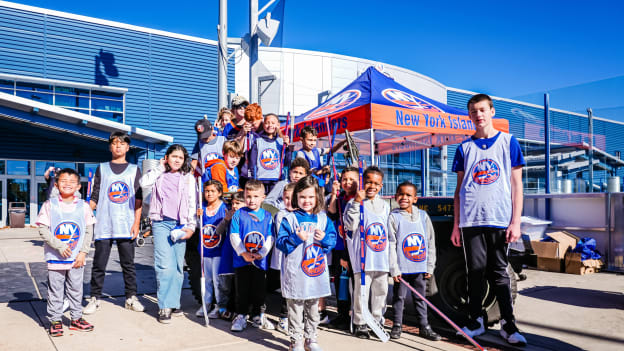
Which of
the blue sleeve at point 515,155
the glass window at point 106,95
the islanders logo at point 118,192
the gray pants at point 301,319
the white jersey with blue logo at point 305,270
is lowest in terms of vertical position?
the gray pants at point 301,319

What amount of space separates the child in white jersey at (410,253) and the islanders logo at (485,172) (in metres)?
0.53

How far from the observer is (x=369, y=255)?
3.48 metres

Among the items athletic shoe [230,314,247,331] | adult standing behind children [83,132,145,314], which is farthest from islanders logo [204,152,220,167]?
athletic shoe [230,314,247,331]

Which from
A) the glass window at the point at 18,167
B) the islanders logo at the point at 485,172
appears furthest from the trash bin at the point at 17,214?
the islanders logo at the point at 485,172

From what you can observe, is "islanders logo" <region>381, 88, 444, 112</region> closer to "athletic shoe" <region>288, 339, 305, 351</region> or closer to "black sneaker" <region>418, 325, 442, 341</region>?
"black sneaker" <region>418, 325, 442, 341</region>

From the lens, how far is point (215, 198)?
4098mm

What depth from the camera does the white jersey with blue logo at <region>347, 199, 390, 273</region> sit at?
3.48 m

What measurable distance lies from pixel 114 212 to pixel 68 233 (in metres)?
0.65

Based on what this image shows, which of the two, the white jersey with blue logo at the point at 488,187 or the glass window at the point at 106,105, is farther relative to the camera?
the glass window at the point at 106,105

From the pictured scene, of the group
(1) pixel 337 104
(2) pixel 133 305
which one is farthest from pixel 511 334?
(1) pixel 337 104

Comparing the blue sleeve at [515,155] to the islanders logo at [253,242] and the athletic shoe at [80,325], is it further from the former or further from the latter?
the athletic shoe at [80,325]

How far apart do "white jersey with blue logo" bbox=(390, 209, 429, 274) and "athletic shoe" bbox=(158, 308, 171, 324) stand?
2128 mm

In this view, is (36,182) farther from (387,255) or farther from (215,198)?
(387,255)

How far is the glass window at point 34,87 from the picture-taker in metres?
15.5
